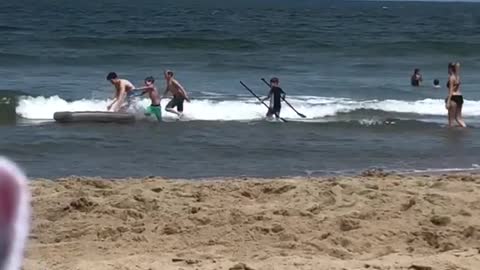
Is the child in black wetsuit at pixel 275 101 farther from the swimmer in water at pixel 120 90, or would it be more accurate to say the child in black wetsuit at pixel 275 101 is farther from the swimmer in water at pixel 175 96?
the swimmer in water at pixel 120 90

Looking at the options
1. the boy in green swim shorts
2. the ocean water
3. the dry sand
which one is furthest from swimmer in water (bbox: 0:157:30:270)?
the boy in green swim shorts

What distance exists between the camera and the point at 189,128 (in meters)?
14.0

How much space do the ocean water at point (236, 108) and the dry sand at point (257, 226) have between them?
2.68 m

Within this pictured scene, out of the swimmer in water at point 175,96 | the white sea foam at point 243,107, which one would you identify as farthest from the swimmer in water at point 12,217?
the swimmer in water at point 175,96

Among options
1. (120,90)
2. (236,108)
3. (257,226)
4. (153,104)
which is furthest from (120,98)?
(257,226)

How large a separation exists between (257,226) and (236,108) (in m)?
11.6

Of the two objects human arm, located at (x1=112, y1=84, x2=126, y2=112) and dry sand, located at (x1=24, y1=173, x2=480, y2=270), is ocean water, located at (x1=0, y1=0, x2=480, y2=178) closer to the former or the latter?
human arm, located at (x1=112, y1=84, x2=126, y2=112)

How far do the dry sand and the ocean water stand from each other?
2.68 metres

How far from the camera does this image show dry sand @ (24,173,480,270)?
4934 mm

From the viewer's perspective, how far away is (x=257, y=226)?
227 inches

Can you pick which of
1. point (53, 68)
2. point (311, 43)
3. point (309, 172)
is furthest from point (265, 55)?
point (309, 172)

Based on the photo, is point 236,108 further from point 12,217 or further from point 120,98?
point 12,217

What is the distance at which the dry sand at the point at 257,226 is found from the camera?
493 centimetres

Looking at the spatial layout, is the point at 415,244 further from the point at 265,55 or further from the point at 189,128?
the point at 265,55
